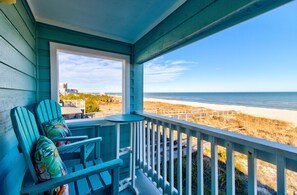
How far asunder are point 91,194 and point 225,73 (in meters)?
12.5

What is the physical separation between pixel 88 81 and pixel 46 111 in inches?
35.3

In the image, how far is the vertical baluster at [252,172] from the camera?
873 mm

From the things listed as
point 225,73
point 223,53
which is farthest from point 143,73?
point 225,73

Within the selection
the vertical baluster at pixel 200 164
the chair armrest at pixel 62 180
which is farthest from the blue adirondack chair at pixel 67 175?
the vertical baluster at pixel 200 164

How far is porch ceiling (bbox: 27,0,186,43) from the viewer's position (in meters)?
1.54

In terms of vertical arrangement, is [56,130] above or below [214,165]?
above

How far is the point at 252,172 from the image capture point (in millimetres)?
885

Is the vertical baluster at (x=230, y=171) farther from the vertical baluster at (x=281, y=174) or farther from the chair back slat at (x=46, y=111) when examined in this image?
the chair back slat at (x=46, y=111)

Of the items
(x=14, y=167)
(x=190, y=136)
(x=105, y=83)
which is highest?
(x=105, y=83)

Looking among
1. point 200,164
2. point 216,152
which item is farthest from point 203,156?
point 216,152

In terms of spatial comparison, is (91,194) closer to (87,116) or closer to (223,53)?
(87,116)

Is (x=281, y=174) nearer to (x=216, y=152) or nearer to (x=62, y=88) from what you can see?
(x=216, y=152)

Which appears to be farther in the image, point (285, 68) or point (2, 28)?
point (285, 68)

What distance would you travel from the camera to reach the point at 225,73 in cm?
1125
